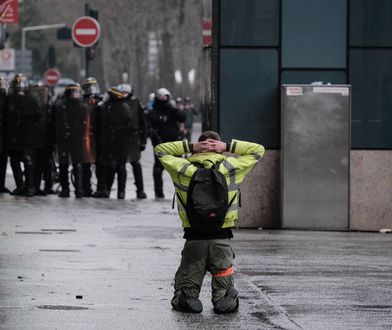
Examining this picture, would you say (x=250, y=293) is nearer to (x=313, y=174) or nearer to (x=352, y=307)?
(x=352, y=307)

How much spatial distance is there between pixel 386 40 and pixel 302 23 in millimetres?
1033

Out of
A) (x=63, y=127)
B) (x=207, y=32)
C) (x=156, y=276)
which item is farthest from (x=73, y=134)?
(x=156, y=276)

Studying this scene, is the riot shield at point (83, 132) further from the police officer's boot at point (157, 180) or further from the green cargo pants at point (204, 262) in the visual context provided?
the green cargo pants at point (204, 262)

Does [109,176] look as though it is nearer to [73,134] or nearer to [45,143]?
[73,134]

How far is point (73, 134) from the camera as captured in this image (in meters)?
25.0

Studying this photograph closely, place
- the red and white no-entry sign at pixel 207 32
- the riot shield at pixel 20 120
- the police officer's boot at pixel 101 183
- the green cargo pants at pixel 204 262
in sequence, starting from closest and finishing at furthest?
the green cargo pants at pixel 204 262, the red and white no-entry sign at pixel 207 32, the riot shield at pixel 20 120, the police officer's boot at pixel 101 183

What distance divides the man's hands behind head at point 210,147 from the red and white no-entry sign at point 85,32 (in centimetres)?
2133

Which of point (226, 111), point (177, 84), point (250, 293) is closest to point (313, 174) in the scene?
point (226, 111)

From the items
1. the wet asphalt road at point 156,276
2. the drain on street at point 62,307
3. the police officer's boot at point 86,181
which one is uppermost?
the drain on street at point 62,307

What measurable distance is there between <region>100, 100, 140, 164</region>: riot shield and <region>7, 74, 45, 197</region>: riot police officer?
1.00 meters

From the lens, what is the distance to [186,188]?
38.3ft

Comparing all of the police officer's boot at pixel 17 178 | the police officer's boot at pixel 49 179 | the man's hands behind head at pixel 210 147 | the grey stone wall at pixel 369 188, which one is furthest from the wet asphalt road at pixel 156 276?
the police officer's boot at pixel 49 179

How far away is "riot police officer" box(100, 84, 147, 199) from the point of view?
81.5 ft

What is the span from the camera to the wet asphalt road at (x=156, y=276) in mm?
11117
